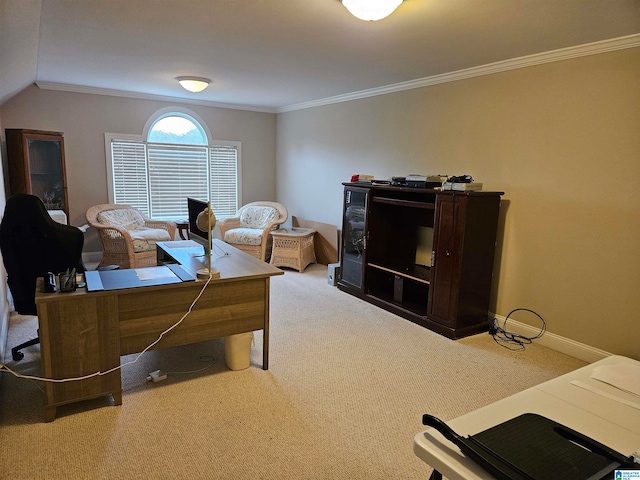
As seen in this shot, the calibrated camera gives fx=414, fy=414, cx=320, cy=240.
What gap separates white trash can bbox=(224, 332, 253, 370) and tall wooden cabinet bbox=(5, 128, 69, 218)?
342 centimetres

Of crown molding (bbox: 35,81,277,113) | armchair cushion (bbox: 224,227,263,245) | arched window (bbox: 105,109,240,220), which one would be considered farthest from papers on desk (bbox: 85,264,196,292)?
crown molding (bbox: 35,81,277,113)

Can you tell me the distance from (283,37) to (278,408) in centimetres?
249

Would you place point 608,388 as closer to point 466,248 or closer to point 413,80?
point 466,248

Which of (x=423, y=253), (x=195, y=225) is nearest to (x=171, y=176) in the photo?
(x=195, y=225)

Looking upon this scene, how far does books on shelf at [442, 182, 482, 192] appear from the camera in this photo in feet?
11.0

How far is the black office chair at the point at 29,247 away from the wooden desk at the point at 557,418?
2.59 meters

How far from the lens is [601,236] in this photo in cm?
297

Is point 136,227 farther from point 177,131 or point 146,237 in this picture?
point 177,131

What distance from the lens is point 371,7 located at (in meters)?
2.13

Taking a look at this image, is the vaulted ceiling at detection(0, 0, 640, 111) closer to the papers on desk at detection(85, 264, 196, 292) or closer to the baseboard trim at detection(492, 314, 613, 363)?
the papers on desk at detection(85, 264, 196, 292)

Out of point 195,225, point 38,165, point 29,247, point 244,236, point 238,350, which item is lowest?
point 238,350

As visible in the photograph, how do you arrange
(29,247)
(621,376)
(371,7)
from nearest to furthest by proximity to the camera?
1. (621,376)
2. (371,7)
3. (29,247)

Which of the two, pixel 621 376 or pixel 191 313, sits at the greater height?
pixel 621 376

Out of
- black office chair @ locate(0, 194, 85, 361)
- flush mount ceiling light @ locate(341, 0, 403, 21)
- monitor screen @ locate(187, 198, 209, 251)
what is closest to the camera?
flush mount ceiling light @ locate(341, 0, 403, 21)
